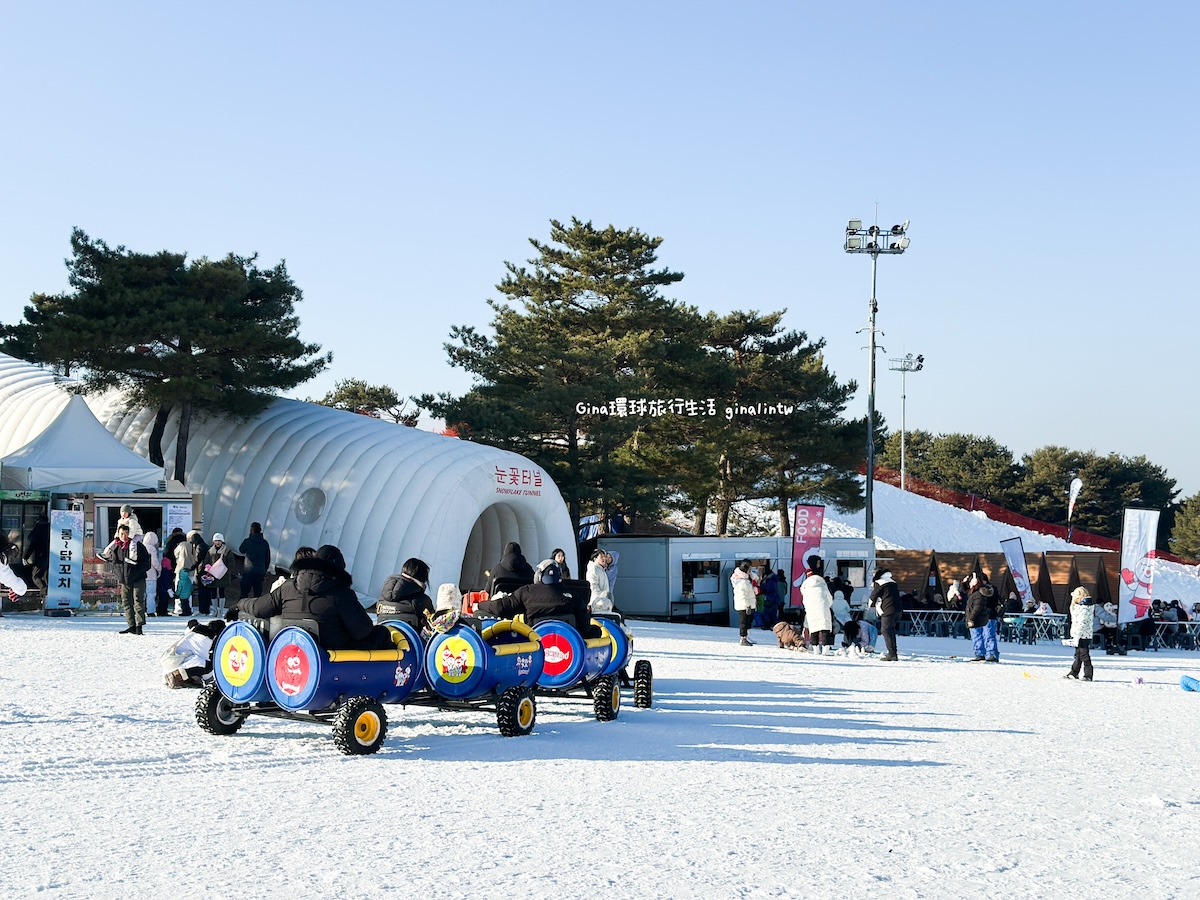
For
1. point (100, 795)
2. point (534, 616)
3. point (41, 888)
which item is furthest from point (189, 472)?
point (41, 888)

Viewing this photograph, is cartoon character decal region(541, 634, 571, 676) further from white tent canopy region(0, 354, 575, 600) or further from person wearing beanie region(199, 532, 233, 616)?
white tent canopy region(0, 354, 575, 600)

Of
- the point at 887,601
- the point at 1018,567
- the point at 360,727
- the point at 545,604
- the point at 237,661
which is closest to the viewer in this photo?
the point at 360,727

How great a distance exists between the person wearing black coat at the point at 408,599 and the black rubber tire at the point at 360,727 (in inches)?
67.8

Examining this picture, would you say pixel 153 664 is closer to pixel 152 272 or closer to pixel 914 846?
pixel 914 846

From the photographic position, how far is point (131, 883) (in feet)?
15.0

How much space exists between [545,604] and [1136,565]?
1803cm

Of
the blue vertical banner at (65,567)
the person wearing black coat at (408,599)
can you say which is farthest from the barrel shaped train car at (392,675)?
the blue vertical banner at (65,567)

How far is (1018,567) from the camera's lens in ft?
88.2

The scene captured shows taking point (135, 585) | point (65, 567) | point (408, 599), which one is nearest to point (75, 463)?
point (65, 567)

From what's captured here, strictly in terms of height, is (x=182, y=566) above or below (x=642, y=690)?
above

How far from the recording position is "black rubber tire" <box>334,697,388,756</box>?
7.49 metres

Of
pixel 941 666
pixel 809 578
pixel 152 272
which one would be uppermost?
pixel 152 272

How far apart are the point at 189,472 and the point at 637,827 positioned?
78.7 feet

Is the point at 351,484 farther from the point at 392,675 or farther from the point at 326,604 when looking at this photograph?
the point at 326,604
